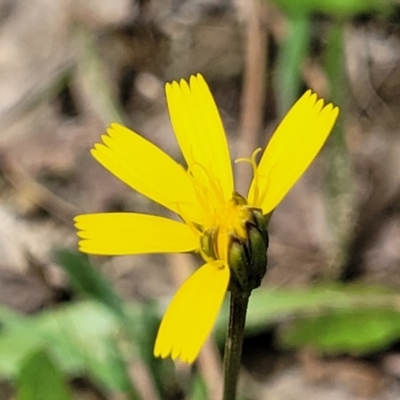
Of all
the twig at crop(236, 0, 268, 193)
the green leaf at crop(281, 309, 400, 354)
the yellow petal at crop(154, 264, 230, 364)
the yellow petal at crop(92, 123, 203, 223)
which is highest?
the twig at crop(236, 0, 268, 193)

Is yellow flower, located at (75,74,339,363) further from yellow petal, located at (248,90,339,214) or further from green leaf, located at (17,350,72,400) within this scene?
green leaf, located at (17,350,72,400)

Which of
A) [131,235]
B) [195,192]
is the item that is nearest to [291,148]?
[195,192]

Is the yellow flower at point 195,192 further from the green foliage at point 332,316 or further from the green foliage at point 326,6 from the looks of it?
the green foliage at point 326,6

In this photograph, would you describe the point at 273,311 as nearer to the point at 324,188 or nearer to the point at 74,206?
the point at 324,188

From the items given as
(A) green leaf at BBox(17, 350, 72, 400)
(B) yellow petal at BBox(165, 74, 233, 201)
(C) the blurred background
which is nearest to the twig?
(C) the blurred background

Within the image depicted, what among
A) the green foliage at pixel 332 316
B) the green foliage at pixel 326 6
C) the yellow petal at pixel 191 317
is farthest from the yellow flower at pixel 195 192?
the green foliage at pixel 326 6

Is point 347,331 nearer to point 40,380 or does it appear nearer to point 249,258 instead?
point 40,380

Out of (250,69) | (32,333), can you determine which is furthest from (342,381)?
(250,69)
